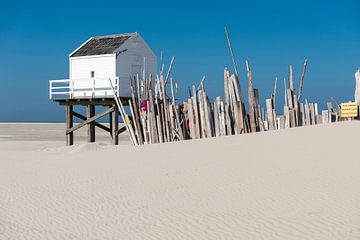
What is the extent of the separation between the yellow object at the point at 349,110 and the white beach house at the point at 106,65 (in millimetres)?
9082

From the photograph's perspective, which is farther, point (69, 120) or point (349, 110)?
point (69, 120)

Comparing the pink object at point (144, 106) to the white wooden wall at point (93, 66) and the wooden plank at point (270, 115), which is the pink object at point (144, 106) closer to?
the wooden plank at point (270, 115)

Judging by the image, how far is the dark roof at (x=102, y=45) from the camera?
21.9m

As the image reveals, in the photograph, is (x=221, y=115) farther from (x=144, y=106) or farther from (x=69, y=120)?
(x=69, y=120)

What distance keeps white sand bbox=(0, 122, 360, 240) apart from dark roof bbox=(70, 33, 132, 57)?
1088 cm

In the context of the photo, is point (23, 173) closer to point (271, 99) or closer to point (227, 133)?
point (227, 133)

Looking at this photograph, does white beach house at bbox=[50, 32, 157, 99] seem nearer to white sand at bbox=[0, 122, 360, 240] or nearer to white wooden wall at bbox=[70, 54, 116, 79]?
white wooden wall at bbox=[70, 54, 116, 79]

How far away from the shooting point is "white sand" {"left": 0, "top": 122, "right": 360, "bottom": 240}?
5578 millimetres

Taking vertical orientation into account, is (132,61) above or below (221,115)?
above

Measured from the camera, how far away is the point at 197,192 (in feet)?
23.9

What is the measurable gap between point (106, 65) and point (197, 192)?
49.4 ft

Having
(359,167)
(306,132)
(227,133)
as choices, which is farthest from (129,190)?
(227,133)

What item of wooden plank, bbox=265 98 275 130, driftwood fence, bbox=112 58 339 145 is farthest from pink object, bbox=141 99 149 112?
wooden plank, bbox=265 98 275 130

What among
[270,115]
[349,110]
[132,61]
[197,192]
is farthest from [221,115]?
[132,61]
